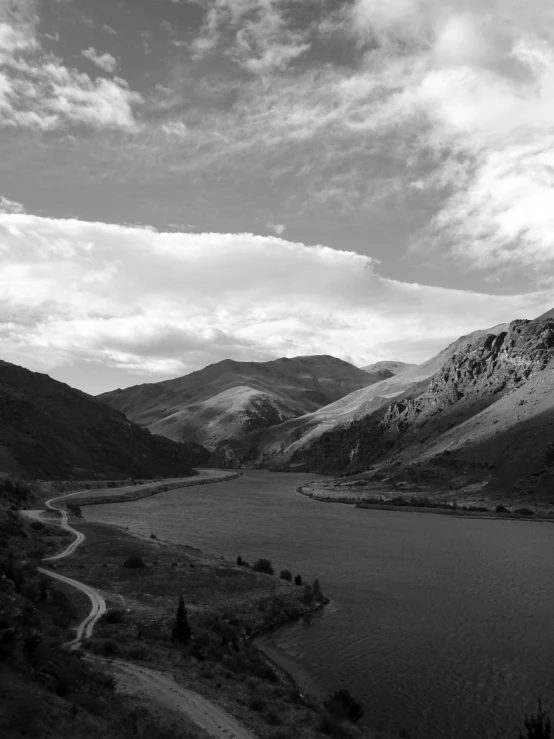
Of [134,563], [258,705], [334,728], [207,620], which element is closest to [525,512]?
[134,563]

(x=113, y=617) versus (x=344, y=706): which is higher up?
(x=113, y=617)

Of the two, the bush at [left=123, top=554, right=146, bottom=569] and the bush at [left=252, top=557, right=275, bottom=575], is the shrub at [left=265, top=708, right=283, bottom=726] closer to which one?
the bush at [left=123, top=554, right=146, bottom=569]

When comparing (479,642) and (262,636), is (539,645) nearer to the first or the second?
(479,642)

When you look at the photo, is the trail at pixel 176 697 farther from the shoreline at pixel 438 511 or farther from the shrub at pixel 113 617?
the shoreline at pixel 438 511

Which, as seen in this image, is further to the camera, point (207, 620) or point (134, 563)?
point (134, 563)

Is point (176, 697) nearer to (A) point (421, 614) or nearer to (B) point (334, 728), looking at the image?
(B) point (334, 728)

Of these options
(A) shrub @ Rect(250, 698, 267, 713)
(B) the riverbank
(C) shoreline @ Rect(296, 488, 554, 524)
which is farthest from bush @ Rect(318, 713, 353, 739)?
(C) shoreline @ Rect(296, 488, 554, 524)
